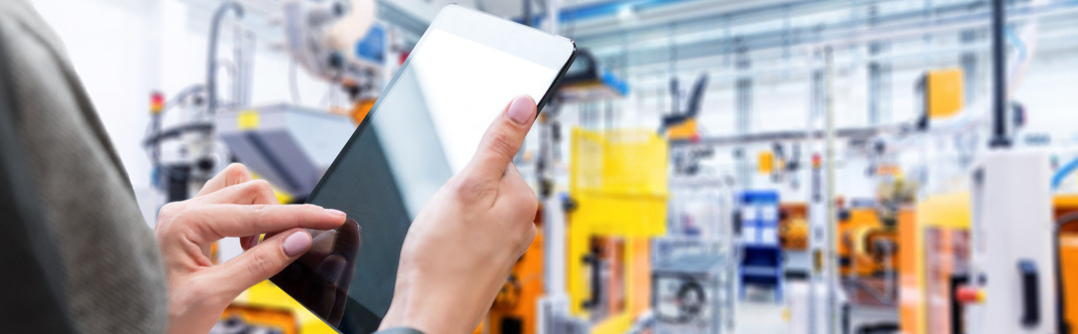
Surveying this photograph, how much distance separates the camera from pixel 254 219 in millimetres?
593

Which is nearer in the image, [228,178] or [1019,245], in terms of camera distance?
[228,178]

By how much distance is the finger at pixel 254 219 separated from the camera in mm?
567

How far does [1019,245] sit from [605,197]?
2107 mm

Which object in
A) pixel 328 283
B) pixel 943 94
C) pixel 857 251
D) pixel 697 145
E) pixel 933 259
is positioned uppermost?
pixel 697 145

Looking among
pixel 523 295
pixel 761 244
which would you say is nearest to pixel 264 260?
pixel 523 295

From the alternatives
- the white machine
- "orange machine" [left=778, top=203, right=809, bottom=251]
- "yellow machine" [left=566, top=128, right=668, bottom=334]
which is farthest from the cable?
"orange machine" [left=778, top=203, right=809, bottom=251]

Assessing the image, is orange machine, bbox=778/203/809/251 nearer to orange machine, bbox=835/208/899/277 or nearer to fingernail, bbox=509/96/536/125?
orange machine, bbox=835/208/899/277

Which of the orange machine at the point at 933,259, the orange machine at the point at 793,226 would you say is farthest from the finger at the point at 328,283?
the orange machine at the point at 793,226

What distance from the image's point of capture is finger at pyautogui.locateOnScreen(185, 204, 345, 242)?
0.57 meters

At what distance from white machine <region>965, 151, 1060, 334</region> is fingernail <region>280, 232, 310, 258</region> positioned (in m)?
1.67

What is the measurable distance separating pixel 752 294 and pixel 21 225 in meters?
9.42

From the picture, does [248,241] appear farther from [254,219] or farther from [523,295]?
[523,295]

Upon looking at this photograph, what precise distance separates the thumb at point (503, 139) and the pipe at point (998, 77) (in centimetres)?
172

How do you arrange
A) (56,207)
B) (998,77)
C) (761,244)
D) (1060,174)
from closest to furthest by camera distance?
(56,207) → (998,77) → (1060,174) → (761,244)
